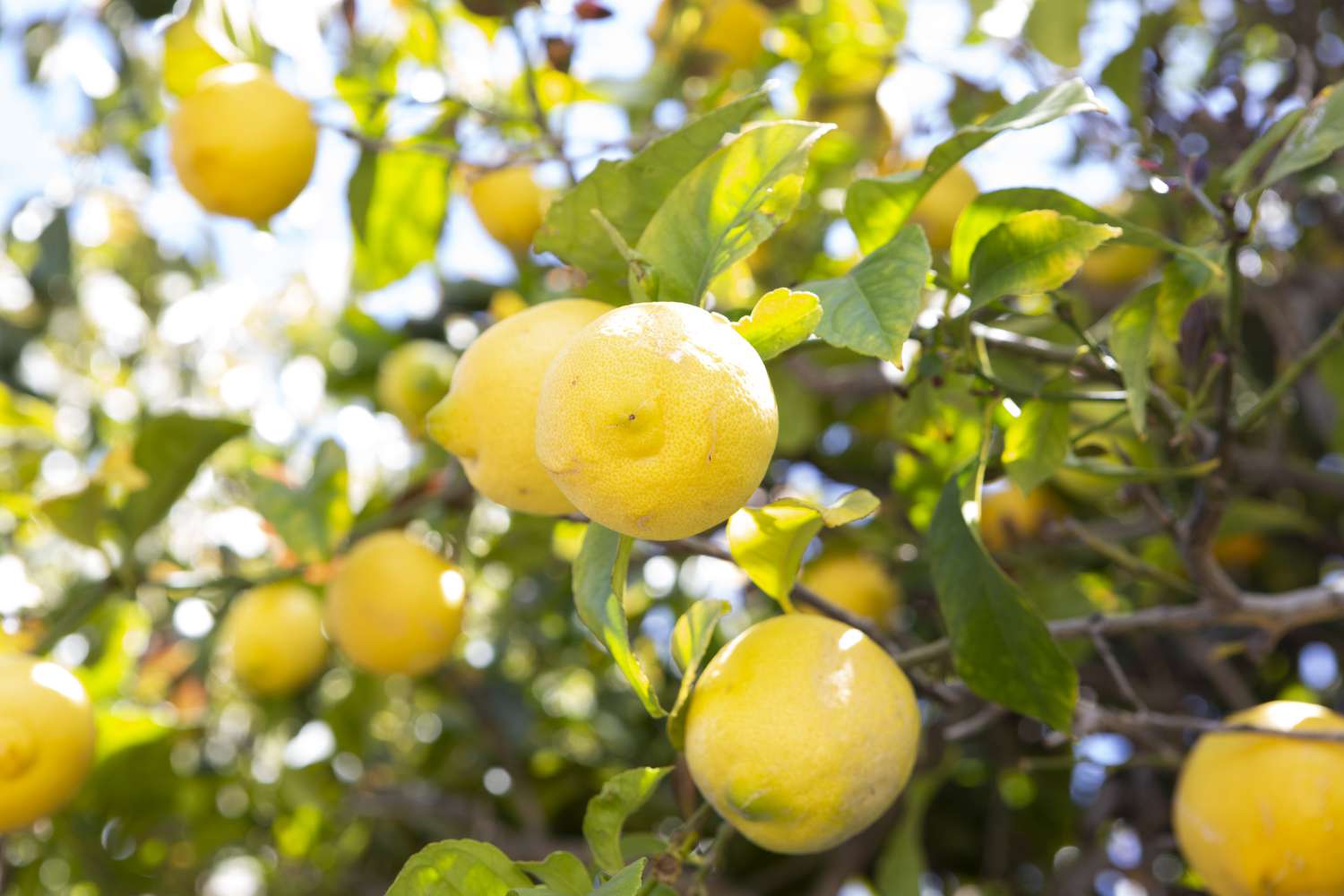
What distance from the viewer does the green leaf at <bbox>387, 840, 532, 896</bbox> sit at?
87 cm

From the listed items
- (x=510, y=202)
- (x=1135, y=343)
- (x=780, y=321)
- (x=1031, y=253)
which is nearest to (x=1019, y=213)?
(x=1031, y=253)

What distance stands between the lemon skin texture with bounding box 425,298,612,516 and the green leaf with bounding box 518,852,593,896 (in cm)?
27

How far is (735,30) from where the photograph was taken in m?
1.91

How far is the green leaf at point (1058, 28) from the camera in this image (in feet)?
5.36

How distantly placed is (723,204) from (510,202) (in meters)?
0.98

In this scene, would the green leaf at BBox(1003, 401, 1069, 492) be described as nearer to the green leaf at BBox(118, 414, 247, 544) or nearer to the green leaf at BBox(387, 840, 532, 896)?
the green leaf at BBox(387, 840, 532, 896)

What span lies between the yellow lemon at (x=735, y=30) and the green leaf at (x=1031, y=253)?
110cm

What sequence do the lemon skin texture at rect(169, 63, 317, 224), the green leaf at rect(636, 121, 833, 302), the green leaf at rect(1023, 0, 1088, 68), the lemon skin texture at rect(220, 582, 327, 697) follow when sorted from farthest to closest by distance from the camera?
the lemon skin texture at rect(220, 582, 327, 697) < the green leaf at rect(1023, 0, 1088, 68) < the lemon skin texture at rect(169, 63, 317, 224) < the green leaf at rect(636, 121, 833, 302)

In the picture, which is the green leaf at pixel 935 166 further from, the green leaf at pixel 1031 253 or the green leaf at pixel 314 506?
the green leaf at pixel 314 506

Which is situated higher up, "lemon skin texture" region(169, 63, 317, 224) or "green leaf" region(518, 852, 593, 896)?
"lemon skin texture" region(169, 63, 317, 224)

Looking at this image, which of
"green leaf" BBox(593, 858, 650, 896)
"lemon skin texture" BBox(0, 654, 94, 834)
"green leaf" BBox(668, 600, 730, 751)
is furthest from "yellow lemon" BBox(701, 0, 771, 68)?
"green leaf" BBox(593, 858, 650, 896)

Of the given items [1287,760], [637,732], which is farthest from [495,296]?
[1287,760]

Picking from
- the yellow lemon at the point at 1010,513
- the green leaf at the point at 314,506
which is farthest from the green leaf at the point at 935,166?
the green leaf at the point at 314,506

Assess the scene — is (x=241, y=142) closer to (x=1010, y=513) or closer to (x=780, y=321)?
(x=780, y=321)
